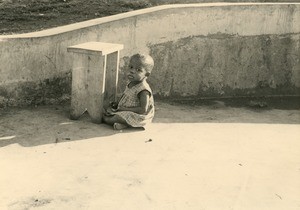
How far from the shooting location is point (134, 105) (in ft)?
18.7

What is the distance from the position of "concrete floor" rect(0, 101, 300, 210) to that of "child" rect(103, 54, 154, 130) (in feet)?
0.43

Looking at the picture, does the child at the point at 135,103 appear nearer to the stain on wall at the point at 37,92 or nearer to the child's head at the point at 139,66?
the child's head at the point at 139,66

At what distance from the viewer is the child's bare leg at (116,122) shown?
5.50 metres

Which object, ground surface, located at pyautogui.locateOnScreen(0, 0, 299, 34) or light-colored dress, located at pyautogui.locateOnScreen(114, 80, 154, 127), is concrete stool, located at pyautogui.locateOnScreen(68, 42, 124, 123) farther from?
ground surface, located at pyautogui.locateOnScreen(0, 0, 299, 34)

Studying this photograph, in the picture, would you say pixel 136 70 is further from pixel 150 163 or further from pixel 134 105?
pixel 150 163

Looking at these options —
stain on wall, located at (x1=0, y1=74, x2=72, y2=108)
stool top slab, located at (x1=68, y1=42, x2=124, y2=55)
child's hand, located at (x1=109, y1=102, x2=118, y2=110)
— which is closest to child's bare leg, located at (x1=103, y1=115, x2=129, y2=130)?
child's hand, located at (x1=109, y1=102, x2=118, y2=110)

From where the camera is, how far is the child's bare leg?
5500 mm

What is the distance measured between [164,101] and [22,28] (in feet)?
7.41

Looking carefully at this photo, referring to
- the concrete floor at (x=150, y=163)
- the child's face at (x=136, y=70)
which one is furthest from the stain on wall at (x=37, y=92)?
the child's face at (x=136, y=70)

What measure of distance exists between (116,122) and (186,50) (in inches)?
75.6

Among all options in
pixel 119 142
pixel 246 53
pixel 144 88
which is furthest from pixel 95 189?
pixel 246 53

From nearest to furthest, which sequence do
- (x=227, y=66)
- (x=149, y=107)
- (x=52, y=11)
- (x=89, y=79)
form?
(x=89, y=79)
(x=149, y=107)
(x=227, y=66)
(x=52, y=11)

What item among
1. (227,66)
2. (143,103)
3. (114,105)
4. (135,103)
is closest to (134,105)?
(135,103)

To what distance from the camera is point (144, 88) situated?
5.61 meters
